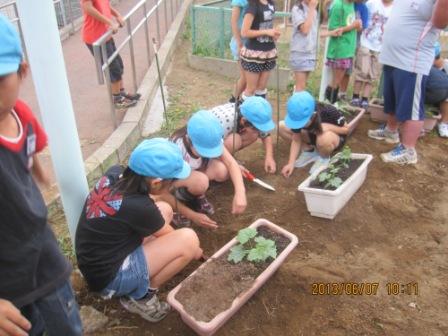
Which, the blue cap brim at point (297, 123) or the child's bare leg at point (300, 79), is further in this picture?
the child's bare leg at point (300, 79)

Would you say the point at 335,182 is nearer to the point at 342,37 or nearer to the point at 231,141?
the point at 231,141

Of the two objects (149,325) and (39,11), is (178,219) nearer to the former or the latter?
(149,325)

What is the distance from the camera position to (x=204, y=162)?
9.68ft

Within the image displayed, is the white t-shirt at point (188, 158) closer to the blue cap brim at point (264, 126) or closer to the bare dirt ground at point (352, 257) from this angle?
the bare dirt ground at point (352, 257)

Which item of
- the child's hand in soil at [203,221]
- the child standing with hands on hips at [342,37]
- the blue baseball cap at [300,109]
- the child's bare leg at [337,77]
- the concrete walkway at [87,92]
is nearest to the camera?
the child's hand in soil at [203,221]

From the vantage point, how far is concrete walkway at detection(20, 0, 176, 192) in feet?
13.1

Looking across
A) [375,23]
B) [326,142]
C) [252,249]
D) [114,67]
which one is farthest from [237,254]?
[375,23]

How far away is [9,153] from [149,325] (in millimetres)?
1315

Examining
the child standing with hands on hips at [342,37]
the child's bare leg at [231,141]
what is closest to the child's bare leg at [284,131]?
the child's bare leg at [231,141]

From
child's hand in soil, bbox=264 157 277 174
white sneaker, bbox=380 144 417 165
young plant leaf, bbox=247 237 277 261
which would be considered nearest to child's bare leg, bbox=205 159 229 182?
child's hand in soil, bbox=264 157 277 174

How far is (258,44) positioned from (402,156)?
5.65 ft

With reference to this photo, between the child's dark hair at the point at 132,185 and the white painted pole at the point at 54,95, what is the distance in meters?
0.27

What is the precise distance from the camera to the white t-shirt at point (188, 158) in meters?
2.76

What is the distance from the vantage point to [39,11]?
5.61 feet
